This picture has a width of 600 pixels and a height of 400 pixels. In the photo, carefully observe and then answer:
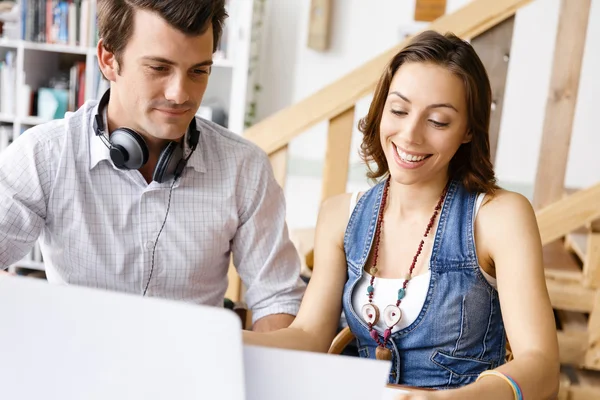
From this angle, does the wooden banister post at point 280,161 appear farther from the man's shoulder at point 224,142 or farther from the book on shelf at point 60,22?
the book on shelf at point 60,22

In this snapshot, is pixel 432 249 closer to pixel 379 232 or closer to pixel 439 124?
pixel 379 232

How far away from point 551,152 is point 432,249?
106 cm

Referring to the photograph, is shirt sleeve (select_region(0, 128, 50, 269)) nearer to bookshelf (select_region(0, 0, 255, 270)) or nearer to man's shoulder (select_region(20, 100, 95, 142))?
man's shoulder (select_region(20, 100, 95, 142))

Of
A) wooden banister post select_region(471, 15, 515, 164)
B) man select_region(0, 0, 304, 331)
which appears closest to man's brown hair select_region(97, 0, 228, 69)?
man select_region(0, 0, 304, 331)

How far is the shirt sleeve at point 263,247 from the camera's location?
1.60 m

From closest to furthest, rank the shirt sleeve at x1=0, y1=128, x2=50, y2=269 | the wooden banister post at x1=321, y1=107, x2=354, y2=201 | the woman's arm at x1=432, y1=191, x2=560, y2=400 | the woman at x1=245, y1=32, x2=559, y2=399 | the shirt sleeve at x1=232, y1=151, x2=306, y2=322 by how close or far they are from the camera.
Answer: the woman's arm at x1=432, y1=191, x2=560, y2=400
the woman at x1=245, y1=32, x2=559, y2=399
the shirt sleeve at x1=0, y1=128, x2=50, y2=269
the shirt sleeve at x1=232, y1=151, x2=306, y2=322
the wooden banister post at x1=321, y1=107, x2=354, y2=201

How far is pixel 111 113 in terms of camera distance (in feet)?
5.00

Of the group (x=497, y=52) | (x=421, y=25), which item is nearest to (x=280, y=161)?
(x=497, y=52)

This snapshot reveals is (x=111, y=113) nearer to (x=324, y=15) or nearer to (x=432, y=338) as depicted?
(x=432, y=338)

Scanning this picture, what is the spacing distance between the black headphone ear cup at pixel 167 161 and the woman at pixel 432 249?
36 centimetres

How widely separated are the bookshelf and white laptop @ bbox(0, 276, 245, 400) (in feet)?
9.91

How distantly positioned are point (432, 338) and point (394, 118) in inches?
17.1

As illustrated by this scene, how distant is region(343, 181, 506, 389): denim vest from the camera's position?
1378 millimetres

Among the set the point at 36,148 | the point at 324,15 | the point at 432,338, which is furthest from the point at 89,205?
the point at 324,15
